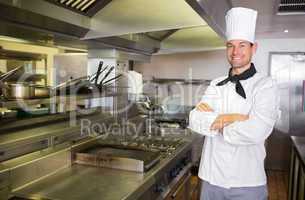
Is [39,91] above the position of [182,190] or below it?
above

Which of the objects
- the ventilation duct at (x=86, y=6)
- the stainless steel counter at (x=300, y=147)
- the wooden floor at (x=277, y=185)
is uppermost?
the ventilation duct at (x=86, y=6)

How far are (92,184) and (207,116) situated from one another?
61cm

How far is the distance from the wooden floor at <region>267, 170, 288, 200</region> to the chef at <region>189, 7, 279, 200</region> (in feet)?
7.12

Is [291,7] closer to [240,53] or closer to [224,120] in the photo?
[240,53]

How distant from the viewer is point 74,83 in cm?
192

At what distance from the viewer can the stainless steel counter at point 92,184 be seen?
48.9 inches

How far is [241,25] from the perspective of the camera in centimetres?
141

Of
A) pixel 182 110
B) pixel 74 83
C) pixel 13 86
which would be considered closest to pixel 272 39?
pixel 182 110

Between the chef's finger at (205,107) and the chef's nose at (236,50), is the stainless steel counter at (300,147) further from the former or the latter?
the chef's nose at (236,50)

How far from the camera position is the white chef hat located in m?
1.41

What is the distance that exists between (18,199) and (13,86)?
516 mm

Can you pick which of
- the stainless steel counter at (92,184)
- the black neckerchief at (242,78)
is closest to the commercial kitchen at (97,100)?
the stainless steel counter at (92,184)

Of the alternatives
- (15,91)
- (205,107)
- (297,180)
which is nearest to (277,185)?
(297,180)

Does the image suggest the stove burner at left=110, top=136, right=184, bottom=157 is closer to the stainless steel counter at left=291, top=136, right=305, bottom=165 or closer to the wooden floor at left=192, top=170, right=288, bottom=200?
the wooden floor at left=192, top=170, right=288, bottom=200
